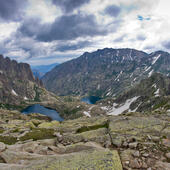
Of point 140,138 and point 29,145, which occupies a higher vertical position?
point 140,138

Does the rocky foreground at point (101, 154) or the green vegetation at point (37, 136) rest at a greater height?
the rocky foreground at point (101, 154)

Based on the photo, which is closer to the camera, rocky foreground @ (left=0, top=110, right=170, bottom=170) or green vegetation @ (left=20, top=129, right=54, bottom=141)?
rocky foreground @ (left=0, top=110, right=170, bottom=170)

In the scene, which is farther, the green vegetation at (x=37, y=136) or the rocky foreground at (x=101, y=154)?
the green vegetation at (x=37, y=136)

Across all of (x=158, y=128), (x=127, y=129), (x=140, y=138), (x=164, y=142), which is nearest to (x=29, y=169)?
(x=140, y=138)

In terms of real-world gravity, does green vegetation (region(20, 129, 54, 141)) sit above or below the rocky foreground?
below

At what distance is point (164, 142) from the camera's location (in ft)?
62.8

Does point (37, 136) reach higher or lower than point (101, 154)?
lower

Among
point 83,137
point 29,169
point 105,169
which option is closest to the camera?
point 105,169

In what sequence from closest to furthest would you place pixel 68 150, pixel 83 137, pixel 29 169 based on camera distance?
pixel 29 169 < pixel 68 150 < pixel 83 137

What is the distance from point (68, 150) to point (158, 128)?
18.2 meters

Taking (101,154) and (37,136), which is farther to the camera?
(37,136)

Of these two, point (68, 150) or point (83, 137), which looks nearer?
point (68, 150)

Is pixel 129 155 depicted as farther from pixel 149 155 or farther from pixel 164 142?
pixel 164 142

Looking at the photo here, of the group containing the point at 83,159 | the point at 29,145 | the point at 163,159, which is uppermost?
the point at 83,159
